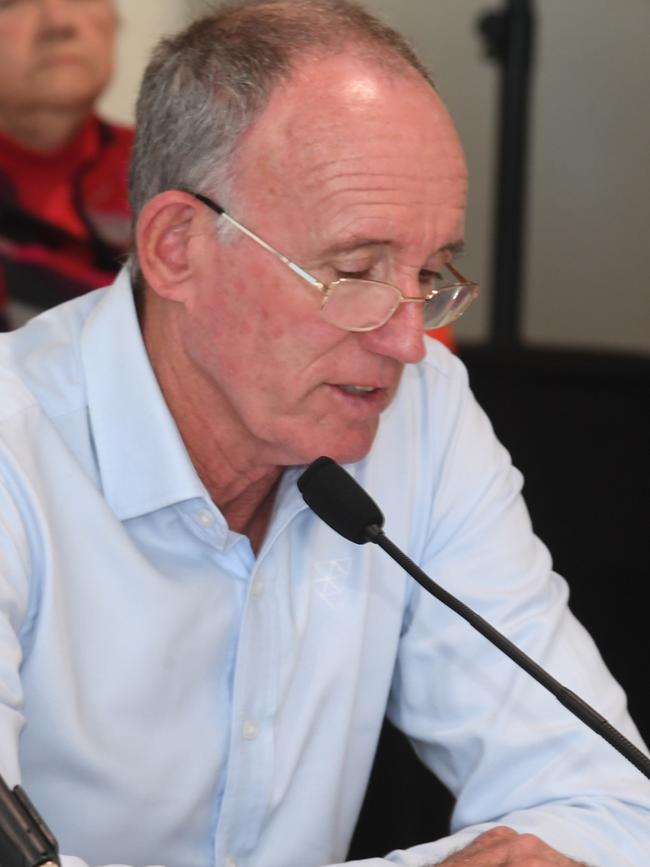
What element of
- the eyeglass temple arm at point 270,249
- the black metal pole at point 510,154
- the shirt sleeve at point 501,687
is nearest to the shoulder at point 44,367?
the eyeglass temple arm at point 270,249

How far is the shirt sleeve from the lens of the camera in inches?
57.2

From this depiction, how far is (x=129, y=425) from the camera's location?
146 cm

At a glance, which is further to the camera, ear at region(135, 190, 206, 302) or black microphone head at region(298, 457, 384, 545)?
ear at region(135, 190, 206, 302)

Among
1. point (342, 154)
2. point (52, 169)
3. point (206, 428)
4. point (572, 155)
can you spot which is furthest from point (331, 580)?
point (572, 155)

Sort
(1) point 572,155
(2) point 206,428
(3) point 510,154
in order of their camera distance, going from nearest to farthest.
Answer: (2) point 206,428, (3) point 510,154, (1) point 572,155

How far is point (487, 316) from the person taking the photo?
363cm

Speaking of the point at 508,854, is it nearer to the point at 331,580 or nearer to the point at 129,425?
the point at 331,580

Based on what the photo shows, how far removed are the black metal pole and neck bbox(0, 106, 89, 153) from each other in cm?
122

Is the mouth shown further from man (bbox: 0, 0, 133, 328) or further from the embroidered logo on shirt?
man (bbox: 0, 0, 133, 328)

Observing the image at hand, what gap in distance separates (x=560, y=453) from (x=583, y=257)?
1.37 m

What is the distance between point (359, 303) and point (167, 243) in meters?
0.24

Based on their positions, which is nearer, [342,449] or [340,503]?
[340,503]

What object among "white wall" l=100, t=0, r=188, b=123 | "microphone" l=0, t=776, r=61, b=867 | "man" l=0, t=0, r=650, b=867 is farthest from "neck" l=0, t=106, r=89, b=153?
"microphone" l=0, t=776, r=61, b=867

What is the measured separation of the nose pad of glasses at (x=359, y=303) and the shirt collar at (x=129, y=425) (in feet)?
0.70
